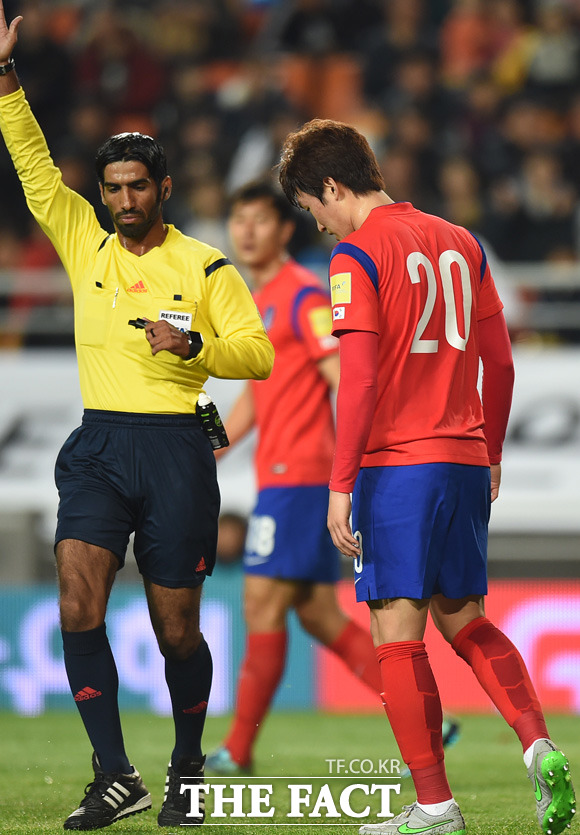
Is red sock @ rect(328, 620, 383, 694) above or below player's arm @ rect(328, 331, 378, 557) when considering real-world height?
below

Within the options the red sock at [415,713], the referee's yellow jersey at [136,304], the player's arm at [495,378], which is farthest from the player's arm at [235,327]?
the red sock at [415,713]

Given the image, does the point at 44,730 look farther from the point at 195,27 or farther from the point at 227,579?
the point at 195,27

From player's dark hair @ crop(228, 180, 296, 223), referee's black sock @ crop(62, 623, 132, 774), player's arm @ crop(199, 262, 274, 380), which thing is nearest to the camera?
referee's black sock @ crop(62, 623, 132, 774)

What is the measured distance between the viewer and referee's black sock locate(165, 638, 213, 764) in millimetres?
4461

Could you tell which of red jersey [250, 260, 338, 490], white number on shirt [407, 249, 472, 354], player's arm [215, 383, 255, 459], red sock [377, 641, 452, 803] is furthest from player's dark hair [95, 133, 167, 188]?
player's arm [215, 383, 255, 459]

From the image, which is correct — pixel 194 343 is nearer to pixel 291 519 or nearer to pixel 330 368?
pixel 330 368

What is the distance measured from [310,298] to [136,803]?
2.59m

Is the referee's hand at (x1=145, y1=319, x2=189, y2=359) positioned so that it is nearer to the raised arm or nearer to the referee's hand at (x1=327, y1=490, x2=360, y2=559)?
the referee's hand at (x1=327, y1=490, x2=360, y2=559)

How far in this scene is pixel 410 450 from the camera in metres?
4.13

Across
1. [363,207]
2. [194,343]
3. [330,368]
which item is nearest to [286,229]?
[330,368]

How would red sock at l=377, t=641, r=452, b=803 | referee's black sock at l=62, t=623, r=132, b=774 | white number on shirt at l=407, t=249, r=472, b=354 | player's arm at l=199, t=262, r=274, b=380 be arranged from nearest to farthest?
red sock at l=377, t=641, r=452, b=803 < white number on shirt at l=407, t=249, r=472, b=354 < referee's black sock at l=62, t=623, r=132, b=774 < player's arm at l=199, t=262, r=274, b=380

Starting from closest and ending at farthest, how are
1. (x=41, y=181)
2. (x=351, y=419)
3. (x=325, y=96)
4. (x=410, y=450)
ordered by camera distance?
(x=351, y=419)
(x=410, y=450)
(x=41, y=181)
(x=325, y=96)

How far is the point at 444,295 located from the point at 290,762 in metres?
2.98

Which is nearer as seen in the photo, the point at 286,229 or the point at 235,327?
the point at 235,327
